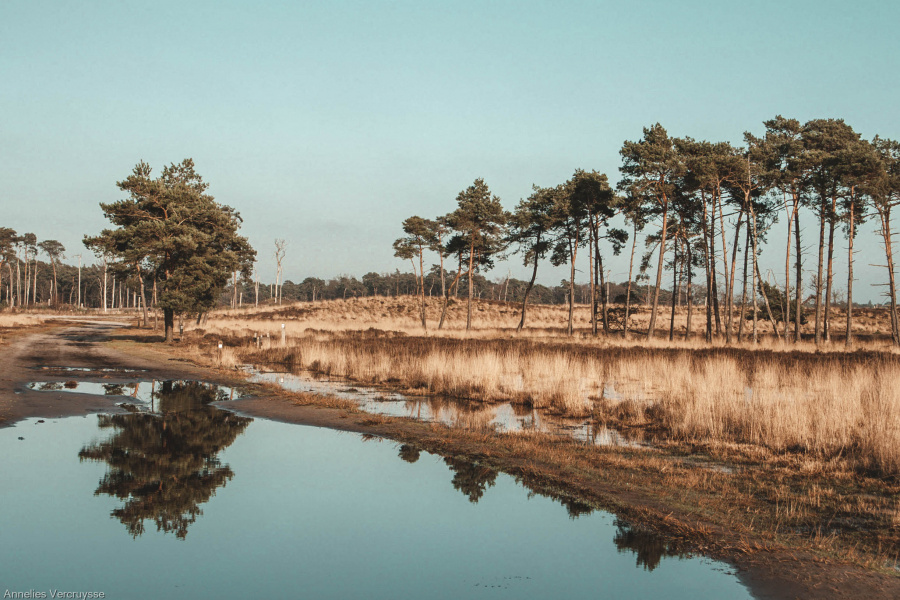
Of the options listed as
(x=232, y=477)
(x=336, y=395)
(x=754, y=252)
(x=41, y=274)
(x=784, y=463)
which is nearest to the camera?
(x=232, y=477)

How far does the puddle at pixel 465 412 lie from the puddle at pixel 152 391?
218 cm

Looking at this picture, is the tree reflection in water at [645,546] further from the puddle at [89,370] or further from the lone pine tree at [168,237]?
the lone pine tree at [168,237]

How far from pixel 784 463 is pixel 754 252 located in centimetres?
3378

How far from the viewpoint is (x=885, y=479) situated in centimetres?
877

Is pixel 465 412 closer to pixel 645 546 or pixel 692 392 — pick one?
pixel 692 392

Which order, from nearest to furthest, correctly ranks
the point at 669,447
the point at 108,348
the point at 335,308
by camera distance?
the point at 669,447
the point at 108,348
the point at 335,308

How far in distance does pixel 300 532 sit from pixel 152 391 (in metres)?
12.5

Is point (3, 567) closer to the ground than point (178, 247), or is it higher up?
closer to the ground

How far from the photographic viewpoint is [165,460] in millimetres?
9117

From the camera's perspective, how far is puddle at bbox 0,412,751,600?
5.34 meters

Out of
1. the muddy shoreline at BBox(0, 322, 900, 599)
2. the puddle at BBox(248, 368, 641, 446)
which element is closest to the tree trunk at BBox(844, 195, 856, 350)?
the puddle at BBox(248, 368, 641, 446)

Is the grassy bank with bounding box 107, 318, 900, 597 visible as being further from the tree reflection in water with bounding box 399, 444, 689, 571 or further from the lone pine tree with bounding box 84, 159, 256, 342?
the lone pine tree with bounding box 84, 159, 256, 342

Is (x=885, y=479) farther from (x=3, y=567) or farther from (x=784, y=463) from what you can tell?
(x=3, y=567)

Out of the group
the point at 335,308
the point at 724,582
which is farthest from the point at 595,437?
the point at 335,308
